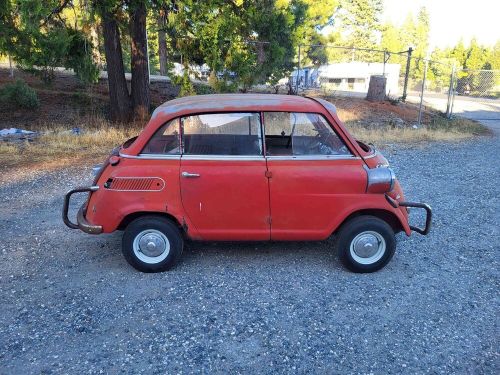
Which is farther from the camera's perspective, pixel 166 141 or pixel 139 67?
pixel 139 67

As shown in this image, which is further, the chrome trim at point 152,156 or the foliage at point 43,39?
the foliage at point 43,39

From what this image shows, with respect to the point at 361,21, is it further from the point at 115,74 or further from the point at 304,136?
the point at 304,136

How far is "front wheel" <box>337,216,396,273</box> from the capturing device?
4301mm

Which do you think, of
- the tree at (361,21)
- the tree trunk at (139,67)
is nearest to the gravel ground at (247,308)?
the tree trunk at (139,67)

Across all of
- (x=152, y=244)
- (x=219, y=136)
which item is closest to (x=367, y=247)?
(x=219, y=136)

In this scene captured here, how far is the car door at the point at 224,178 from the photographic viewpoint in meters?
4.20

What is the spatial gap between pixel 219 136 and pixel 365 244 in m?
1.82

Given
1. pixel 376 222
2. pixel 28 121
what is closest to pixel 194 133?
pixel 376 222

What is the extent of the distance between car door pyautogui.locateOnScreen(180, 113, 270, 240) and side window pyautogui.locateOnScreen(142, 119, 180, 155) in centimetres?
8

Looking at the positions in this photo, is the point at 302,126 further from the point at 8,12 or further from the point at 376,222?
the point at 8,12

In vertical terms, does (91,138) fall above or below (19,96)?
below

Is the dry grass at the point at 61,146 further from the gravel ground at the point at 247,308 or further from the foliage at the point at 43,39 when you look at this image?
the gravel ground at the point at 247,308

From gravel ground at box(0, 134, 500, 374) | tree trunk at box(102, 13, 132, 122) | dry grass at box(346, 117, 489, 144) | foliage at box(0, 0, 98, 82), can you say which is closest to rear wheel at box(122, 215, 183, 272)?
gravel ground at box(0, 134, 500, 374)

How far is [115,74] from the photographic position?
42.2 ft
